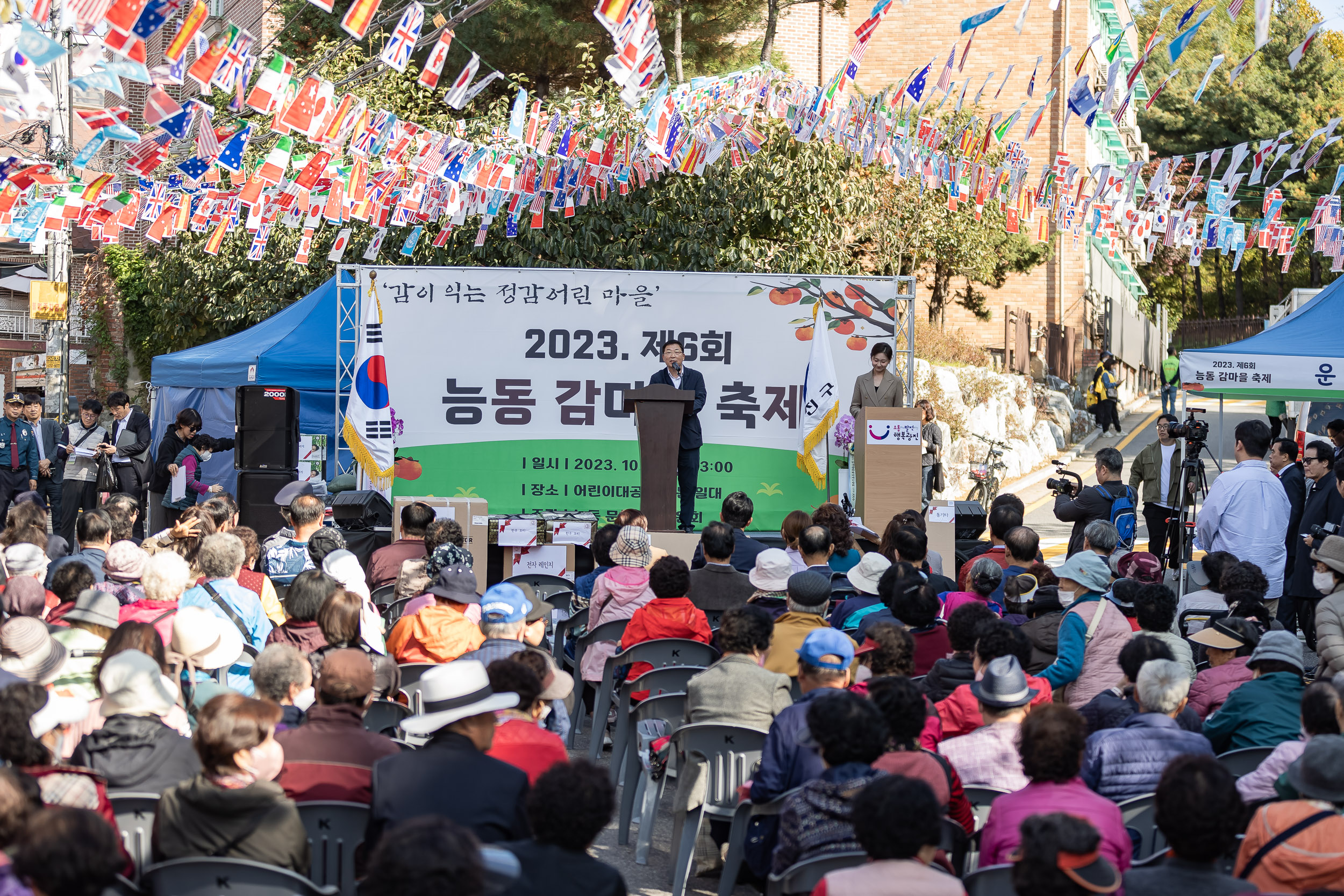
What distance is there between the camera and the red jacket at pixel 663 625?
18.4 ft

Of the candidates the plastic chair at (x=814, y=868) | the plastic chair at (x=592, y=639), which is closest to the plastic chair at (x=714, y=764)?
the plastic chair at (x=814, y=868)

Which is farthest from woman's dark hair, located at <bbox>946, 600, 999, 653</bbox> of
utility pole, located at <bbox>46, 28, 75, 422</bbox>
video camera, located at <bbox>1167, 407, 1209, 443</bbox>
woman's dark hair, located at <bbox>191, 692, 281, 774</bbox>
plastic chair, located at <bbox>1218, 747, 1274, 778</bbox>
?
utility pole, located at <bbox>46, 28, 75, 422</bbox>

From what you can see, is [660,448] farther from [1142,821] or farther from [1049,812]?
[1049,812]

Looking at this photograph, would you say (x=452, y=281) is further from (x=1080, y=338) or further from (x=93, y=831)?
(x=1080, y=338)

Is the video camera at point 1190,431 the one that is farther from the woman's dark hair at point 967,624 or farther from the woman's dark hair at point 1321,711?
the woman's dark hair at point 1321,711

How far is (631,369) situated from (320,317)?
4539 mm

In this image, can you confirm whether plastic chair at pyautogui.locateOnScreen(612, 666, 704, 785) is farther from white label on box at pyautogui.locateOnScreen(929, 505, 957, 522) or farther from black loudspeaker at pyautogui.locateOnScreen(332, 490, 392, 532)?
black loudspeaker at pyautogui.locateOnScreen(332, 490, 392, 532)

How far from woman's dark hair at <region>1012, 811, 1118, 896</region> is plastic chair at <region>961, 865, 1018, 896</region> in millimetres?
404

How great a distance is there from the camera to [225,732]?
336cm

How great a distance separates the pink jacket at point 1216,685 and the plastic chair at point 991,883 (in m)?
2.05

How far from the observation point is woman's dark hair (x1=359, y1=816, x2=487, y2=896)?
2.47 meters

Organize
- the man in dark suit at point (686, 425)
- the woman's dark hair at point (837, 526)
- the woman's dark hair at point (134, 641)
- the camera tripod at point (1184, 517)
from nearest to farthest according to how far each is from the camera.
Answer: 1. the woman's dark hair at point (134, 641)
2. the woman's dark hair at point (837, 526)
3. the camera tripod at point (1184, 517)
4. the man in dark suit at point (686, 425)

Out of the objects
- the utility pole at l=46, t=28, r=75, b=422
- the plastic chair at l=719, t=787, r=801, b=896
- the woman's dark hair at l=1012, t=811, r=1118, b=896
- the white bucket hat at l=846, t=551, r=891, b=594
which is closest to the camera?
the woman's dark hair at l=1012, t=811, r=1118, b=896

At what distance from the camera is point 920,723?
3.83 m
